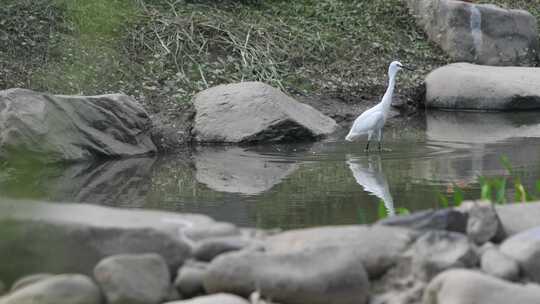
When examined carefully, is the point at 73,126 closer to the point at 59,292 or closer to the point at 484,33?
the point at 59,292

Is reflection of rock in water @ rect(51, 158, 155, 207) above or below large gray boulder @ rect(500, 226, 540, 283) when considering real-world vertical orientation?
below

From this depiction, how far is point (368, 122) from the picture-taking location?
10984mm

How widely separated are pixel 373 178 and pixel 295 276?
4.74 meters

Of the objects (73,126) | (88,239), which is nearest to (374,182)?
(73,126)

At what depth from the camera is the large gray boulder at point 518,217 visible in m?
4.89

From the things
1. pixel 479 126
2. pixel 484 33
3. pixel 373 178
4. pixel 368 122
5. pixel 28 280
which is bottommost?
pixel 479 126

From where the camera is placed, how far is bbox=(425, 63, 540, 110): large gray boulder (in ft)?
45.0

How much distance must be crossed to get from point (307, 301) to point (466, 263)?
0.74m

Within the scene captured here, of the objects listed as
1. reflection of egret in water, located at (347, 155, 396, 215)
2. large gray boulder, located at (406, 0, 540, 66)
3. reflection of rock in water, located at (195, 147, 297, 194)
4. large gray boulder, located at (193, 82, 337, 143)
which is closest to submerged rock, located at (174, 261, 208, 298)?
reflection of egret in water, located at (347, 155, 396, 215)

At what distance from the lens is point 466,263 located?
14.8 ft

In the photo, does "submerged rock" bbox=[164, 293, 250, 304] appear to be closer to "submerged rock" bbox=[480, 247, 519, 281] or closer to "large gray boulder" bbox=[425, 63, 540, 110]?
"submerged rock" bbox=[480, 247, 519, 281]

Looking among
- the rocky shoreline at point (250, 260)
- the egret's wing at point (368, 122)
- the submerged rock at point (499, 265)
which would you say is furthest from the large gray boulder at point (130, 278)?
the egret's wing at point (368, 122)

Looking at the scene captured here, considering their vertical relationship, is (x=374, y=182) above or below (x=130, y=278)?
below

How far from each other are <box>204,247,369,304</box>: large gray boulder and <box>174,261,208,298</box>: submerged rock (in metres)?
0.08
